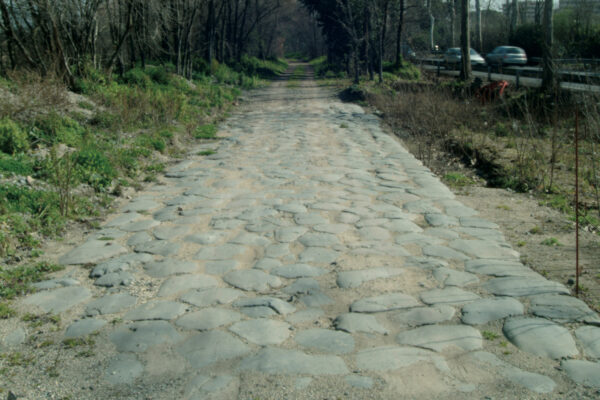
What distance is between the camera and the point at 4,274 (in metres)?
4.35

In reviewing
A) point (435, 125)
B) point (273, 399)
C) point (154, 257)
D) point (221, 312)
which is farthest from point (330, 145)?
point (273, 399)

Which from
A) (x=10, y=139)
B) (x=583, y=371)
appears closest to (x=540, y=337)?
(x=583, y=371)

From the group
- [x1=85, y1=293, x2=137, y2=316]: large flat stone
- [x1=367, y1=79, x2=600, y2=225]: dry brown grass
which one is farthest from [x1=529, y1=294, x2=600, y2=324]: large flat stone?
[x1=85, y1=293, x2=137, y2=316]: large flat stone

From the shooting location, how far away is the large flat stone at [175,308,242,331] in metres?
3.69

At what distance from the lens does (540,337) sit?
350cm

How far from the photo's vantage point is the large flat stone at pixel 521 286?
4.16 metres

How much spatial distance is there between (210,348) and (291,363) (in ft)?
1.78

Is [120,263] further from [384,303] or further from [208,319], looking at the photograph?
[384,303]

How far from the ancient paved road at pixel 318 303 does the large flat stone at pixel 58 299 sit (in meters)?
0.02

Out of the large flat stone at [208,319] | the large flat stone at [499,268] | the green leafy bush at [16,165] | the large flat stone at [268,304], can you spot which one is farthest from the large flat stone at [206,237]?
the green leafy bush at [16,165]

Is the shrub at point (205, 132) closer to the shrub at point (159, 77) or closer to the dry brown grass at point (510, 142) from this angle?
the dry brown grass at point (510, 142)

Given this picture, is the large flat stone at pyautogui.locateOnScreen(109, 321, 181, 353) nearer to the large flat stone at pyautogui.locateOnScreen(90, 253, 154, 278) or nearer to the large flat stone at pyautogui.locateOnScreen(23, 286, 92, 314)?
the large flat stone at pyautogui.locateOnScreen(23, 286, 92, 314)

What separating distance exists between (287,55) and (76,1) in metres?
86.6

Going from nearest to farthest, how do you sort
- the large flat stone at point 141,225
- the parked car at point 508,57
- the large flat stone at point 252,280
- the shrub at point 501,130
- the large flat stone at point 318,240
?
1. the large flat stone at point 252,280
2. the large flat stone at point 318,240
3. the large flat stone at point 141,225
4. the shrub at point 501,130
5. the parked car at point 508,57
